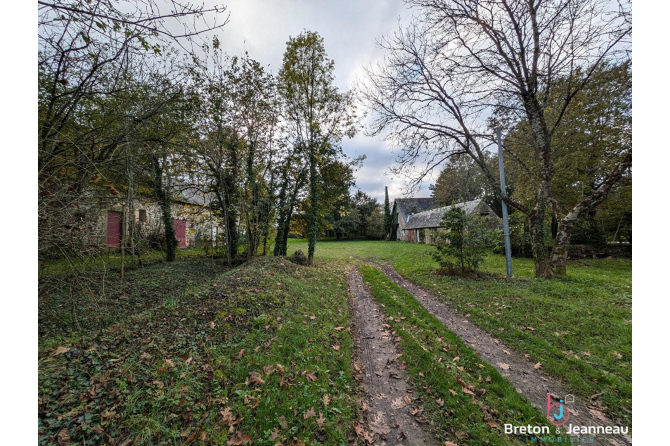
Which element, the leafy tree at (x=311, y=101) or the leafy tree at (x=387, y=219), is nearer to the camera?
the leafy tree at (x=311, y=101)

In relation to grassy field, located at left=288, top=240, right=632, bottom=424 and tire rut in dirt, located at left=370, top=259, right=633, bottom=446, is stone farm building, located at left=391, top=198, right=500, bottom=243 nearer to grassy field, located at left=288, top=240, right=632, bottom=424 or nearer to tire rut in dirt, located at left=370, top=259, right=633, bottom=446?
grassy field, located at left=288, top=240, right=632, bottom=424

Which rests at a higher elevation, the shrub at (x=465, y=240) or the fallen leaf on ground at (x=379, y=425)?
the shrub at (x=465, y=240)

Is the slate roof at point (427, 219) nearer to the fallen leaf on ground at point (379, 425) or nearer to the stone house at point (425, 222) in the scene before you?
the stone house at point (425, 222)

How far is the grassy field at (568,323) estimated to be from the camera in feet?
9.69

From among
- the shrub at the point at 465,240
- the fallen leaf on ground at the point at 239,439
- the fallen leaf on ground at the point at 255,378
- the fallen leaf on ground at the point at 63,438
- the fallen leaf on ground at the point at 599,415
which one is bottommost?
the fallen leaf on ground at the point at 599,415

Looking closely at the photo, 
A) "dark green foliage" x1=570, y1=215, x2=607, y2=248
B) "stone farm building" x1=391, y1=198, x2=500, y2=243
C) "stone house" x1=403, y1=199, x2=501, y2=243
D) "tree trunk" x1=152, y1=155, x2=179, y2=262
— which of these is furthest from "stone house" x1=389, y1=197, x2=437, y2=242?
"tree trunk" x1=152, y1=155, x2=179, y2=262

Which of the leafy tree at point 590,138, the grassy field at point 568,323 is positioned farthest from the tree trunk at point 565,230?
the leafy tree at point 590,138

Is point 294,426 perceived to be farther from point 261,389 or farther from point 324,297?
point 324,297

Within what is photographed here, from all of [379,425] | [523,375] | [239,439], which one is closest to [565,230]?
[523,375]

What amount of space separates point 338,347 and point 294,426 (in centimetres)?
160

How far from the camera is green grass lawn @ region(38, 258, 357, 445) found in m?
2.14

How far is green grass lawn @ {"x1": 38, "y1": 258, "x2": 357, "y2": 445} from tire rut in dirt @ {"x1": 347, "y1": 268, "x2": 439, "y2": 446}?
25 centimetres

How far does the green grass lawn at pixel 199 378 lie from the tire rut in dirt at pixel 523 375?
2231 millimetres

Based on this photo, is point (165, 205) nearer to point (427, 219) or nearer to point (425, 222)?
point (425, 222)
